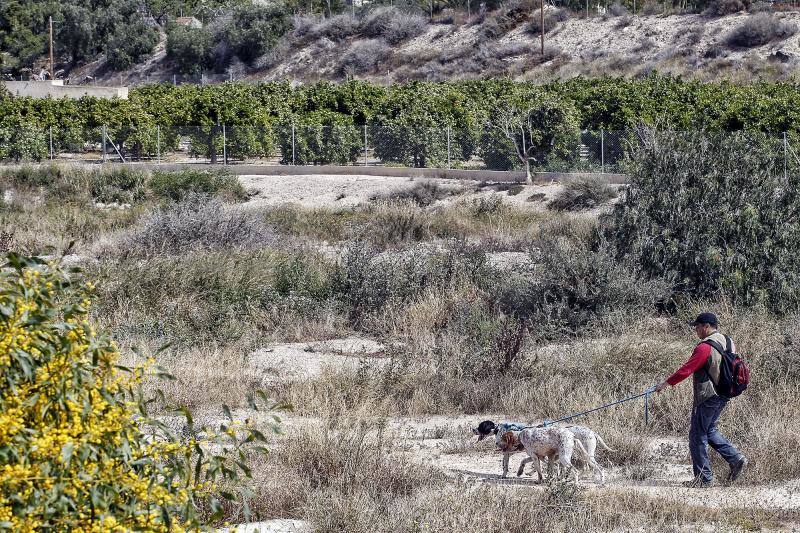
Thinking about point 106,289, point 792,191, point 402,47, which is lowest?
point 106,289

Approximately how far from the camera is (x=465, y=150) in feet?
127

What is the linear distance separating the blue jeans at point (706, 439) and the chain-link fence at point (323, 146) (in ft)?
80.2

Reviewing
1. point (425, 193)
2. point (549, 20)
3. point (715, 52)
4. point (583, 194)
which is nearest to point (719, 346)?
point (583, 194)

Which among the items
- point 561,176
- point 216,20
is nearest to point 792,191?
point 561,176

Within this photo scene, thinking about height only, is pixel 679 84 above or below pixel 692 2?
below

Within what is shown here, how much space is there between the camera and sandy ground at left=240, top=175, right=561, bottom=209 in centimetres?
3338

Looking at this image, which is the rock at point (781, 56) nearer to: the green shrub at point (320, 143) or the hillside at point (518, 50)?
the hillside at point (518, 50)

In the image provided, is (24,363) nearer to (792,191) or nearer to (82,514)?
(82,514)

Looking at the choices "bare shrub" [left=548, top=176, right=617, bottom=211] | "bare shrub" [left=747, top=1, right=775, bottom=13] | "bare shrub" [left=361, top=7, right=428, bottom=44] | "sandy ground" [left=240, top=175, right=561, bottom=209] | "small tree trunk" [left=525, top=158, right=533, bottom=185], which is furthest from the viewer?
"bare shrub" [left=361, top=7, right=428, bottom=44]

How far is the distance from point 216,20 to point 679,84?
45998 millimetres

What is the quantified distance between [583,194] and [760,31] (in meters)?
29.4

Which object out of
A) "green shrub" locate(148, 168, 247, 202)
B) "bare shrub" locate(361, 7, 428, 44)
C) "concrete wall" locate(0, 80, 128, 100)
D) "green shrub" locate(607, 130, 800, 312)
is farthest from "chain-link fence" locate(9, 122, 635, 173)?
"bare shrub" locate(361, 7, 428, 44)

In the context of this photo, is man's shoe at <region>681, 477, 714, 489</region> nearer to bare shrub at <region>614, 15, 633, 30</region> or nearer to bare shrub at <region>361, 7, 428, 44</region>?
bare shrub at <region>614, 15, 633, 30</region>

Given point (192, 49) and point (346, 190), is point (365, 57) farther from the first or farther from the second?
point (346, 190)
